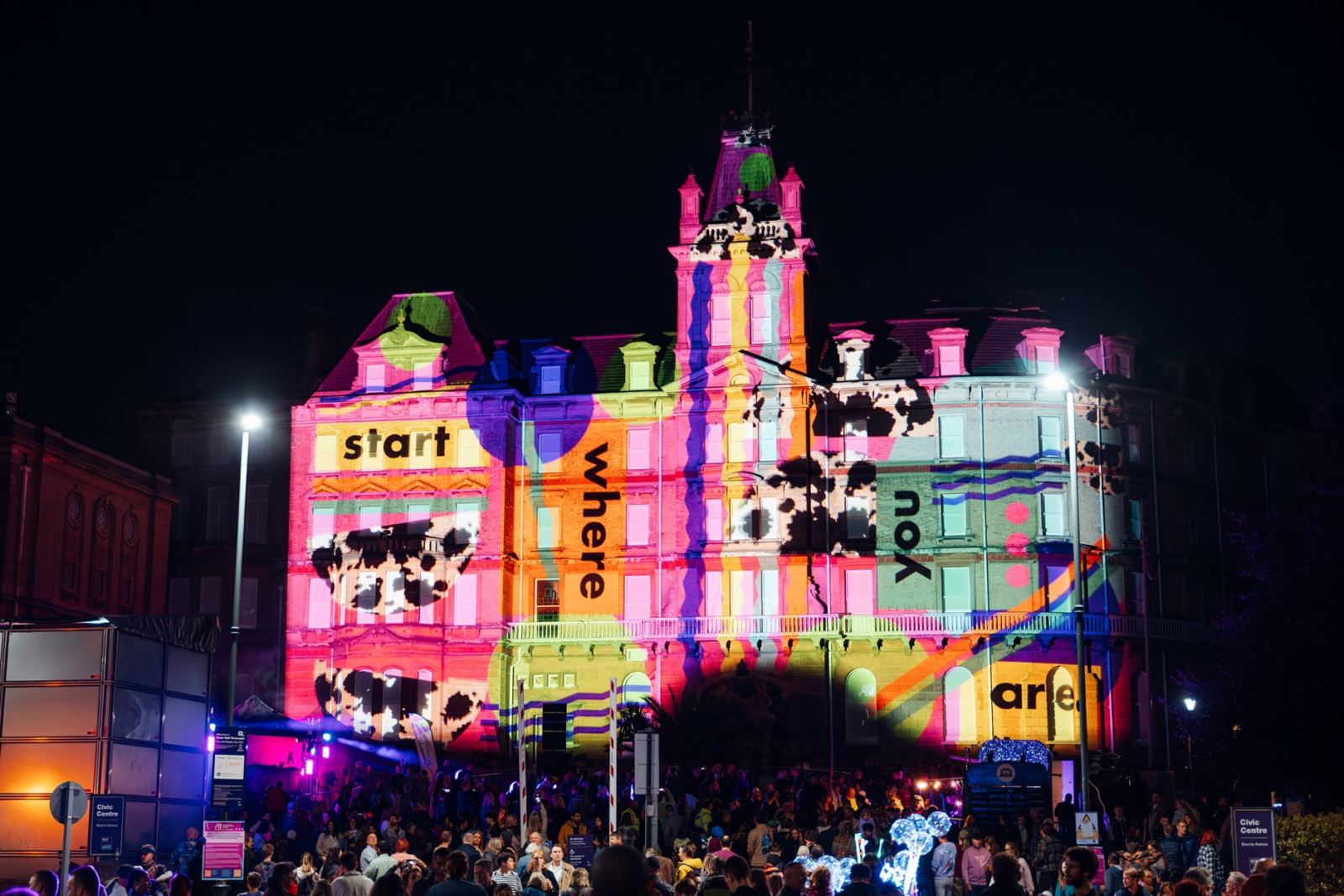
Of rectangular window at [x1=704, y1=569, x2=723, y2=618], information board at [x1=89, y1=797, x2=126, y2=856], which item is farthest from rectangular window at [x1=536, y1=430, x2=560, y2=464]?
information board at [x1=89, y1=797, x2=126, y2=856]

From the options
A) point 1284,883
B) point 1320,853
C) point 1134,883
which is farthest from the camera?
point 1320,853

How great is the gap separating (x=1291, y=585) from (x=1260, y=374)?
1435 inches

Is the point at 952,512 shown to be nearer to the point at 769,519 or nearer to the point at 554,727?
the point at 769,519

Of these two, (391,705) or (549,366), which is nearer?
(391,705)

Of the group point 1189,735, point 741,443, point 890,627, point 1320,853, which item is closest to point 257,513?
point 741,443

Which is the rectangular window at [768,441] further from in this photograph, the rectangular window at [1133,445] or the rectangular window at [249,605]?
the rectangular window at [249,605]

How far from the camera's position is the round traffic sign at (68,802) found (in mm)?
20500

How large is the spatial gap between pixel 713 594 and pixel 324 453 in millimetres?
14937

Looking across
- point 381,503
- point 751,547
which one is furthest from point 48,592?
point 751,547

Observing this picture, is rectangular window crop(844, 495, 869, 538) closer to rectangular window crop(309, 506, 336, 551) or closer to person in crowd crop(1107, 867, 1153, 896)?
rectangular window crop(309, 506, 336, 551)

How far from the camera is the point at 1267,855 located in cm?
2145

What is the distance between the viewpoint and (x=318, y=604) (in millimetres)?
58812

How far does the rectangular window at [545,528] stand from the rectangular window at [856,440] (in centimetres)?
1054

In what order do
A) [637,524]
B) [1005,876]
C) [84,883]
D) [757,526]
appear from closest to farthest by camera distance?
[1005,876] → [84,883] → [757,526] → [637,524]
